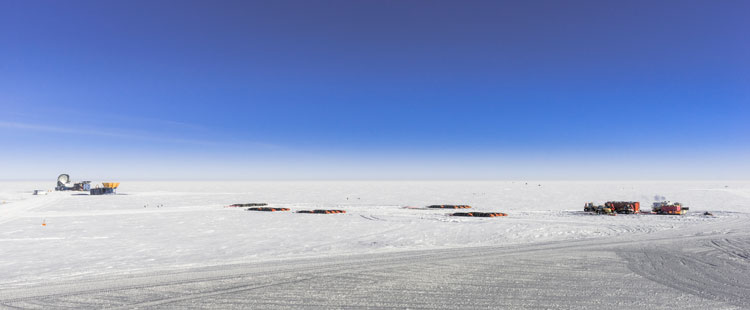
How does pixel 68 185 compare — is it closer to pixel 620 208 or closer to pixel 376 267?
pixel 376 267

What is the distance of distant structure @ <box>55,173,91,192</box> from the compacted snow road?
82277 mm

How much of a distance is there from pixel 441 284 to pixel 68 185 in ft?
319

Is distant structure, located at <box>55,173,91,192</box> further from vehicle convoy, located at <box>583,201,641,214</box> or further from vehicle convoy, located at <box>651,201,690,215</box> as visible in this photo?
vehicle convoy, located at <box>651,201,690,215</box>

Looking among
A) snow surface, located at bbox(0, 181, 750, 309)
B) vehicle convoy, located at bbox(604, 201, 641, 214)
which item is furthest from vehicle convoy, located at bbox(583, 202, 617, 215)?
snow surface, located at bbox(0, 181, 750, 309)

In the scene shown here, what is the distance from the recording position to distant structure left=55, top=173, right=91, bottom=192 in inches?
3095

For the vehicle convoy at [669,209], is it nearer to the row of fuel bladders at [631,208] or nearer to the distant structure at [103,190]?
the row of fuel bladders at [631,208]

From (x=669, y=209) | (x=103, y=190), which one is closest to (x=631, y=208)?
(x=669, y=209)

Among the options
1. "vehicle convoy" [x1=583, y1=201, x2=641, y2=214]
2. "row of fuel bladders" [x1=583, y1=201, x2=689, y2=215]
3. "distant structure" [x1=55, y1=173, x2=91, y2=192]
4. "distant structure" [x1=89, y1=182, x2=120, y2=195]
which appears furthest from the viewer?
"distant structure" [x1=55, y1=173, x2=91, y2=192]

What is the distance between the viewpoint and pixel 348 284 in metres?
11.5

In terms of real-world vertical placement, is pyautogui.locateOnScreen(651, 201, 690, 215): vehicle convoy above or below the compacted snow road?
above

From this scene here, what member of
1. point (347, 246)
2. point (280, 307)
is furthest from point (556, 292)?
point (347, 246)

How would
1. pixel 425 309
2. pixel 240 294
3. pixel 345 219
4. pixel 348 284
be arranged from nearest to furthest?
pixel 425 309 < pixel 240 294 < pixel 348 284 < pixel 345 219

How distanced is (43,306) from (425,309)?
9113 mm

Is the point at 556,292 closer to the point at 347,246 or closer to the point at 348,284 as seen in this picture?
the point at 348,284
